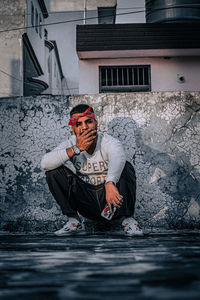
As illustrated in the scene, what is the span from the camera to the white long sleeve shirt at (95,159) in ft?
11.3

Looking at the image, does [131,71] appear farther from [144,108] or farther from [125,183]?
[125,183]

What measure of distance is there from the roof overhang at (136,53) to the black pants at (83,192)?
6.52 m

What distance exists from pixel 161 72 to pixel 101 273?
899cm

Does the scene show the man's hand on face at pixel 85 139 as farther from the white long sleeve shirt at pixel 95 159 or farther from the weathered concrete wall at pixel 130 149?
the weathered concrete wall at pixel 130 149

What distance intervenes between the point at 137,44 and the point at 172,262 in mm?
8493

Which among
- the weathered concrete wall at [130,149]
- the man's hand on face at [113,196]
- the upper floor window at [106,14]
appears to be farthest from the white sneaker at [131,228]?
the upper floor window at [106,14]

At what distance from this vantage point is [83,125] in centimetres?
357

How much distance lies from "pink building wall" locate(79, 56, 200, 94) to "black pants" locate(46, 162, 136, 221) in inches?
253

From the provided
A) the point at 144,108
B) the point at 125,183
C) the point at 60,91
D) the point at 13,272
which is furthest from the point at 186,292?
the point at 60,91

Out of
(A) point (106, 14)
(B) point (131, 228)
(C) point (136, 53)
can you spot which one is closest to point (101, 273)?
(B) point (131, 228)

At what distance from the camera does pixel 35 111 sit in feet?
14.4

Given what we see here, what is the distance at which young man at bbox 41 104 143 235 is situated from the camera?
3426mm

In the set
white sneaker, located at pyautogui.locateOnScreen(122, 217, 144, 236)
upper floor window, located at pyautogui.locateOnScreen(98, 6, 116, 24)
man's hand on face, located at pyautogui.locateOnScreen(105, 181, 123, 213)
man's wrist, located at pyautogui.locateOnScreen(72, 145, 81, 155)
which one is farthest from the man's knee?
upper floor window, located at pyautogui.locateOnScreen(98, 6, 116, 24)

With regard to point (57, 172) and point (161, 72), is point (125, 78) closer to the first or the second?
point (161, 72)
